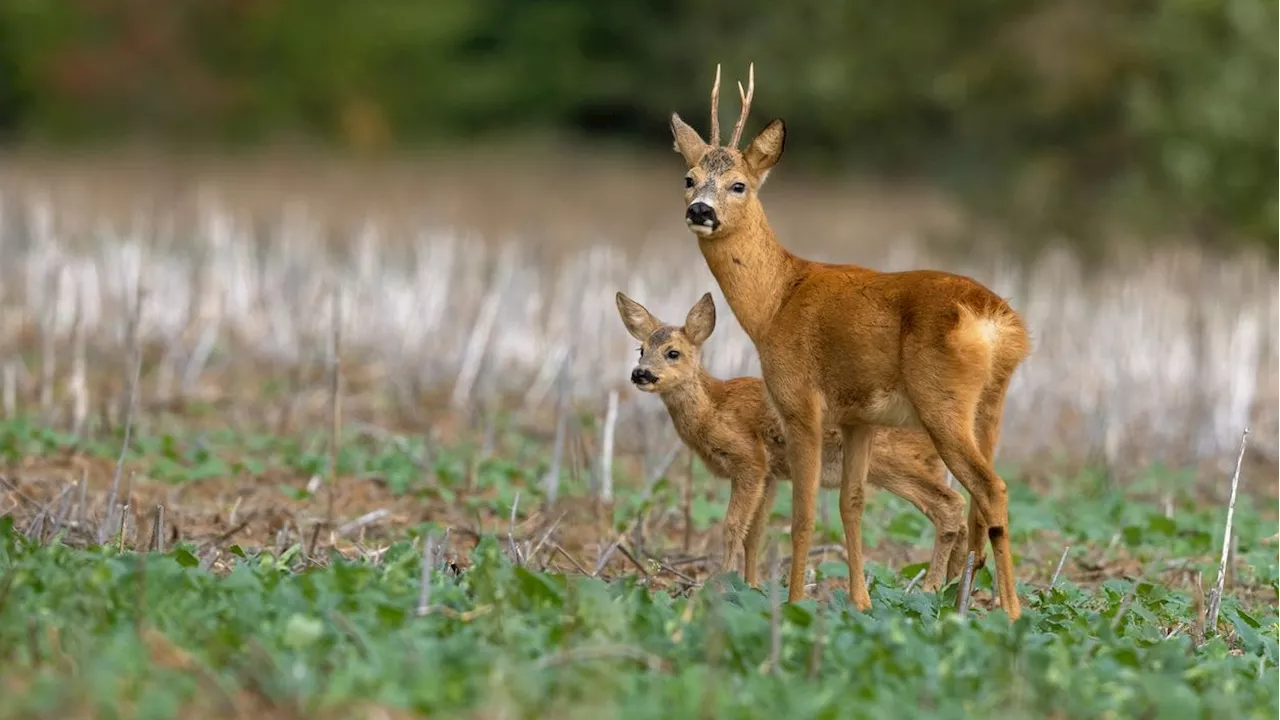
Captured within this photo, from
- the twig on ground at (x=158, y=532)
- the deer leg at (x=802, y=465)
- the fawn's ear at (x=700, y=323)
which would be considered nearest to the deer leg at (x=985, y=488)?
the deer leg at (x=802, y=465)

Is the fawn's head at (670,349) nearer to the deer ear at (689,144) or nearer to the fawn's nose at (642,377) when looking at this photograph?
the fawn's nose at (642,377)

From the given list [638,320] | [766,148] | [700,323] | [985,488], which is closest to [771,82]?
[638,320]

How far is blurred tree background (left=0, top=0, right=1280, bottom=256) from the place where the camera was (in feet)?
64.8

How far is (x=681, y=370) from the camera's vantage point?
7984 mm

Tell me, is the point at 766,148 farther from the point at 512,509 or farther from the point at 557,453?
the point at 557,453

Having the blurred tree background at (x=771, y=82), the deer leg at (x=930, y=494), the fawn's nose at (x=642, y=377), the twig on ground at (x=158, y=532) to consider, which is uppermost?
the blurred tree background at (x=771, y=82)

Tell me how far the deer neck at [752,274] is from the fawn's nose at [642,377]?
0.95 metres

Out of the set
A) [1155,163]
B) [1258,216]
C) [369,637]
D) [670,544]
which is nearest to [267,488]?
[670,544]

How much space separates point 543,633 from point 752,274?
189 centimetres

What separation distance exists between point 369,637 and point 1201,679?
7.85 ft

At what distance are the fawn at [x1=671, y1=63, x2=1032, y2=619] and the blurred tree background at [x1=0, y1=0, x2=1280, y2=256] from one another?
41.6ft

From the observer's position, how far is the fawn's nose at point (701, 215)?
263 inches

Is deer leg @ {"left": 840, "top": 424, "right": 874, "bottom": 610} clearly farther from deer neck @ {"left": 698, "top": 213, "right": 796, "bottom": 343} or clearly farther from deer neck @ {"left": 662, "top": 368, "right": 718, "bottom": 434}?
deer neck @ {"left": 662, "top": 368, "right": 718, "bottom": 434}

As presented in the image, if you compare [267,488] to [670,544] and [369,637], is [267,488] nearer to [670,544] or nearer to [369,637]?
[670,544]
